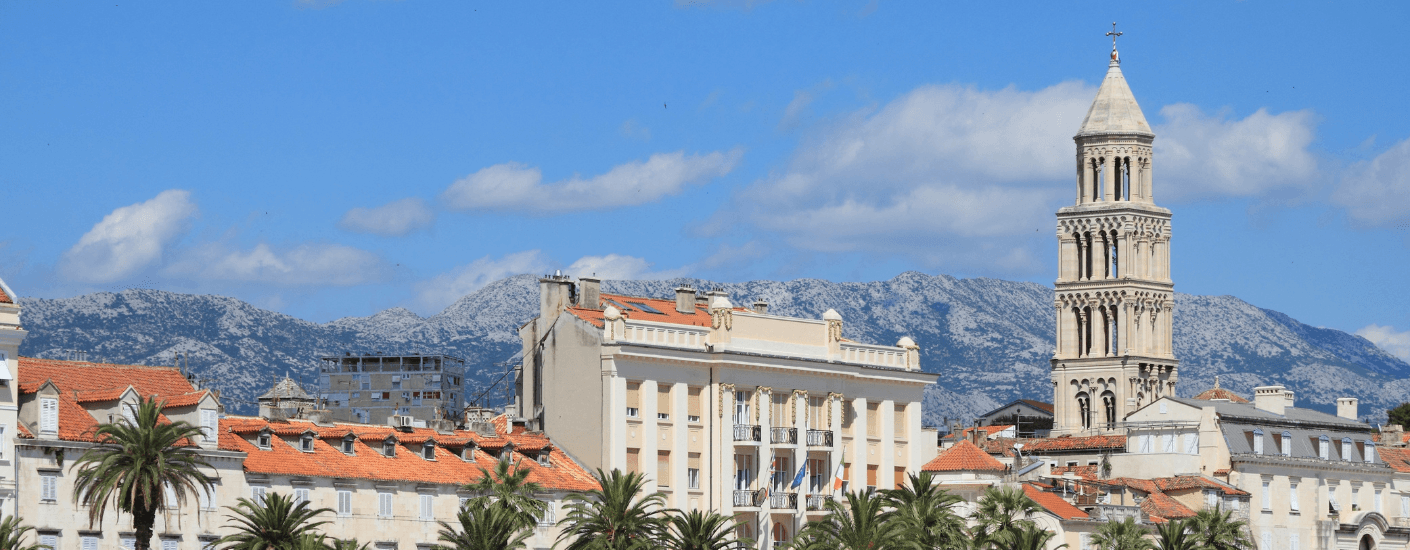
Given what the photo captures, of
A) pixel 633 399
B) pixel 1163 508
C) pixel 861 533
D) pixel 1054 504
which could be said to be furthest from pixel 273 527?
pixel 1163 508

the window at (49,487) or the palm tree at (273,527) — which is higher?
the window at (49,487)

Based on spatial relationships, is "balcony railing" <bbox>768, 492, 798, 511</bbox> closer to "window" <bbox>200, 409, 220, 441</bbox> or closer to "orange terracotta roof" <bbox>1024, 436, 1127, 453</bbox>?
"window" <bbox>200, 409, 220, 441</bbox>

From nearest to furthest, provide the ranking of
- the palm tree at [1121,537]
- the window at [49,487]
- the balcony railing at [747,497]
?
1. the window at [49,487]
2. the balcony railing at [747,497]
3. the palm tree at [1121,537]

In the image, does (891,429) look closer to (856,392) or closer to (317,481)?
(856,392)

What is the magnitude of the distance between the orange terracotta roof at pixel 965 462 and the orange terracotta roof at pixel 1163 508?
10506 mm

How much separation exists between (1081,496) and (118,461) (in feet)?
211

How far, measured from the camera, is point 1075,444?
164m

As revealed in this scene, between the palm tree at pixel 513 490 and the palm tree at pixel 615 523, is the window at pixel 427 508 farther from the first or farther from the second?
the palm tree at pixel 615 523

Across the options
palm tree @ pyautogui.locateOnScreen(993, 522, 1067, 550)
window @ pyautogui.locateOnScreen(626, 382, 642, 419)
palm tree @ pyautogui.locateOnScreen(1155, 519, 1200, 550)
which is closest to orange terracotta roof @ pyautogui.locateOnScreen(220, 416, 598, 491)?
window @ pyautogui.locateOnScreen(626, 382, 642, 419)

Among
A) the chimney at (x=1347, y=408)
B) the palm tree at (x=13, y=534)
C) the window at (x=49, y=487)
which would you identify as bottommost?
the palm tree at (x=13, y=534)

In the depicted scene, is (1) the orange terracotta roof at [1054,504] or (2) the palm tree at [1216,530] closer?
(2) the palm tree at [1216,530]

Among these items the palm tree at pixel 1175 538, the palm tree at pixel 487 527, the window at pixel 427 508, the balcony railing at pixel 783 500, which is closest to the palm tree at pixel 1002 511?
the palm tree at pixel 1175 538

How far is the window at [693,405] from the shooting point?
387 ft

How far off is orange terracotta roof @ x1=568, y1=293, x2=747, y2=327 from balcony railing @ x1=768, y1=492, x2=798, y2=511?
9224 millimetres
